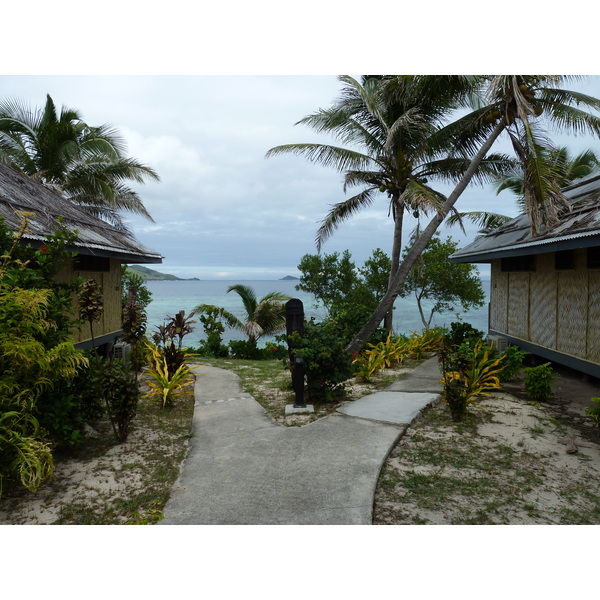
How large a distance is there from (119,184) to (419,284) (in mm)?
13621

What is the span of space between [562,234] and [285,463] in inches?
198

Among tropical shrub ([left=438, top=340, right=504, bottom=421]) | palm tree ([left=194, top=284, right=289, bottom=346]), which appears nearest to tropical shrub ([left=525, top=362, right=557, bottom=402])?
tropical shrub ([left=438, top=340, right=504, bottom=421])

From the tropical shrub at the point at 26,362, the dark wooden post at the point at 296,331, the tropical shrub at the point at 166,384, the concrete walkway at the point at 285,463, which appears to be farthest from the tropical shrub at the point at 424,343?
the tropical shrub at the point at 26,362

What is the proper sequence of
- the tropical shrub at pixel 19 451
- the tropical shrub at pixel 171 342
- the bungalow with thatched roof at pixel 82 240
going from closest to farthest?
1. the tropical shrub at pixel 19 451
2. the bungalow with thatched roof at pixel 82 240
3. the tropical shrub at pixel 171 342

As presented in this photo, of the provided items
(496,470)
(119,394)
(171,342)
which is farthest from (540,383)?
(171,342)

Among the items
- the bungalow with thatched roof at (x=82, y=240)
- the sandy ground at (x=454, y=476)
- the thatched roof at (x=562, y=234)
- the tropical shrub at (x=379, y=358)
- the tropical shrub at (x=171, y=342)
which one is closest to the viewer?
the sandy ground at (x=454, y=476)

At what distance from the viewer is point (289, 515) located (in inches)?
135

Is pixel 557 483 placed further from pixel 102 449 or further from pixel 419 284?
pixel 419 284

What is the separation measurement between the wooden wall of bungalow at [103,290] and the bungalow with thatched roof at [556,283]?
7667mm

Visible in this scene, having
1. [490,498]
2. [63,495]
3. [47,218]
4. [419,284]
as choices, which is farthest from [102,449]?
[419,284]

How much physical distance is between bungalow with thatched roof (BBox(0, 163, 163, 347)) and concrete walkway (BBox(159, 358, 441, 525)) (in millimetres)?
2809

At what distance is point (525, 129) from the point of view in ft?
24.9

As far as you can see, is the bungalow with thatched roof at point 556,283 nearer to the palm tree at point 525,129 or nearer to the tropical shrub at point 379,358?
the palm tree at point 525,129

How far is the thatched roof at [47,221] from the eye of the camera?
531cm
